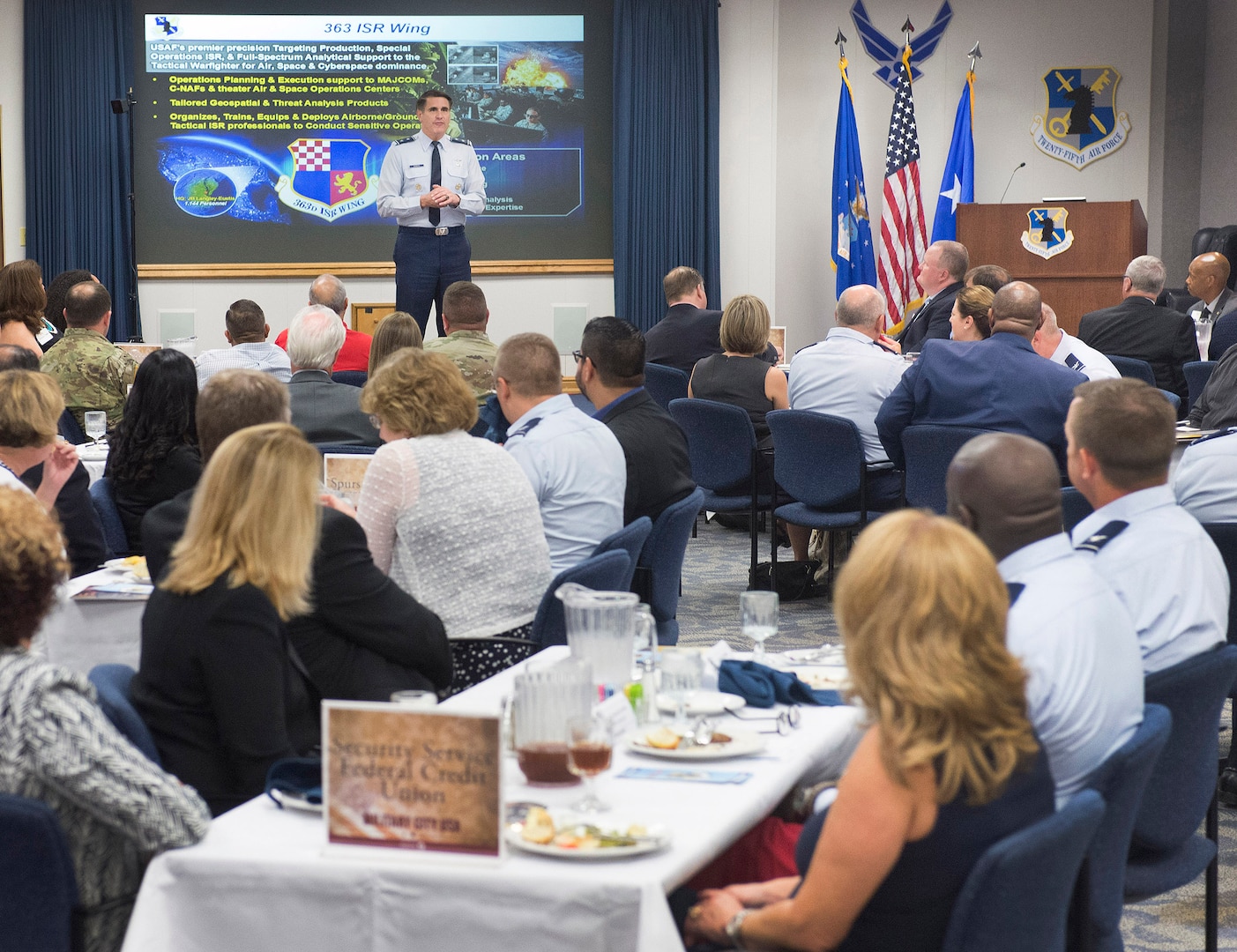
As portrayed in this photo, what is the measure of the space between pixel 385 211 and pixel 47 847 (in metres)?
7.04

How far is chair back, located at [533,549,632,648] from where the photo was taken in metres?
3.06

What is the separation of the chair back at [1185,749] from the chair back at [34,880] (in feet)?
5.25

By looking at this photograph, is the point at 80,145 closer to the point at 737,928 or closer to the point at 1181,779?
the point at 1181,779

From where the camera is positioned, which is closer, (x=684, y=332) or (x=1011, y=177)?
(x=684, y=332)

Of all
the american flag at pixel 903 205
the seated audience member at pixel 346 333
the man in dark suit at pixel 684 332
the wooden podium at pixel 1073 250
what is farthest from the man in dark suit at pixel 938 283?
the seated audience member at pixel 346 333

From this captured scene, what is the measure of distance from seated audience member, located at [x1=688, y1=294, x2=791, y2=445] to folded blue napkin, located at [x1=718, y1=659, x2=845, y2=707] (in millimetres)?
3890

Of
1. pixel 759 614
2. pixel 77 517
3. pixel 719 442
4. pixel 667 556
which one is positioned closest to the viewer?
pixel 759 614

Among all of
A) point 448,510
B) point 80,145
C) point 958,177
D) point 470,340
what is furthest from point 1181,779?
point 80,145

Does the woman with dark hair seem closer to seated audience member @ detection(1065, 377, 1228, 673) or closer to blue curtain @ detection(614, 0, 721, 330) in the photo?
seated audience member @ detection(1065, 377, 1228, 673)

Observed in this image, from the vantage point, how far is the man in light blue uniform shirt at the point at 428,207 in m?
8.49

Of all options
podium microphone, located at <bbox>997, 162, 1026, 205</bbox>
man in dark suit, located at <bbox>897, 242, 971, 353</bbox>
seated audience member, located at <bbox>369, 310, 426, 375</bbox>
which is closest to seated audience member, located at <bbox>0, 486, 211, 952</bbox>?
seated audience member, located at <bbox>369, 310, 426, 375</bbox>

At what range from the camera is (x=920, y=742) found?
1.57 m

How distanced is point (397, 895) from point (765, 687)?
0.87 metres

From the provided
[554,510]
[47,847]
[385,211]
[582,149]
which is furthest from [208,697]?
[582,149]
